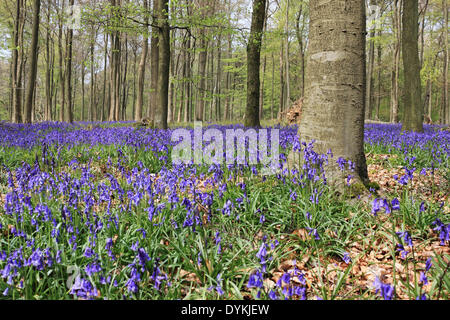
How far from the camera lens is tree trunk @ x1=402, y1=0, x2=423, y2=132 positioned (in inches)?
322

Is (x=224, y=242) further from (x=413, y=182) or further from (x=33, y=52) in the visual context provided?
(x=33, y=52)

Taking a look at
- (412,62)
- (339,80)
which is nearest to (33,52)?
(339,80)

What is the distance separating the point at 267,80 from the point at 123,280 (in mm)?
32128

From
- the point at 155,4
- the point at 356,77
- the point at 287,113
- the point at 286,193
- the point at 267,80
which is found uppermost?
the point at 267,80

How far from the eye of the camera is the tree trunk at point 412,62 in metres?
8.17

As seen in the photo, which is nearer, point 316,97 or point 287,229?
point 287,229

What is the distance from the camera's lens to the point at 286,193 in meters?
3.14

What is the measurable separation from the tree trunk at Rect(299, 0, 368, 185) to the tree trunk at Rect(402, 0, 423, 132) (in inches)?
255

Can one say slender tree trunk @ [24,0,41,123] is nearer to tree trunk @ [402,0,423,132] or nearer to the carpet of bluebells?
the carpet of bluebells

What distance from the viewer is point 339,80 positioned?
3.12 m

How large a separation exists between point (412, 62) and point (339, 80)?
6.93 metres

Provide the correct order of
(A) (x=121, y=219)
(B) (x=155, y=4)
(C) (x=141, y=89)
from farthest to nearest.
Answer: (C) (x=141, y=89), (B) (x=155, y=4), (A) (x=121, y=219)
